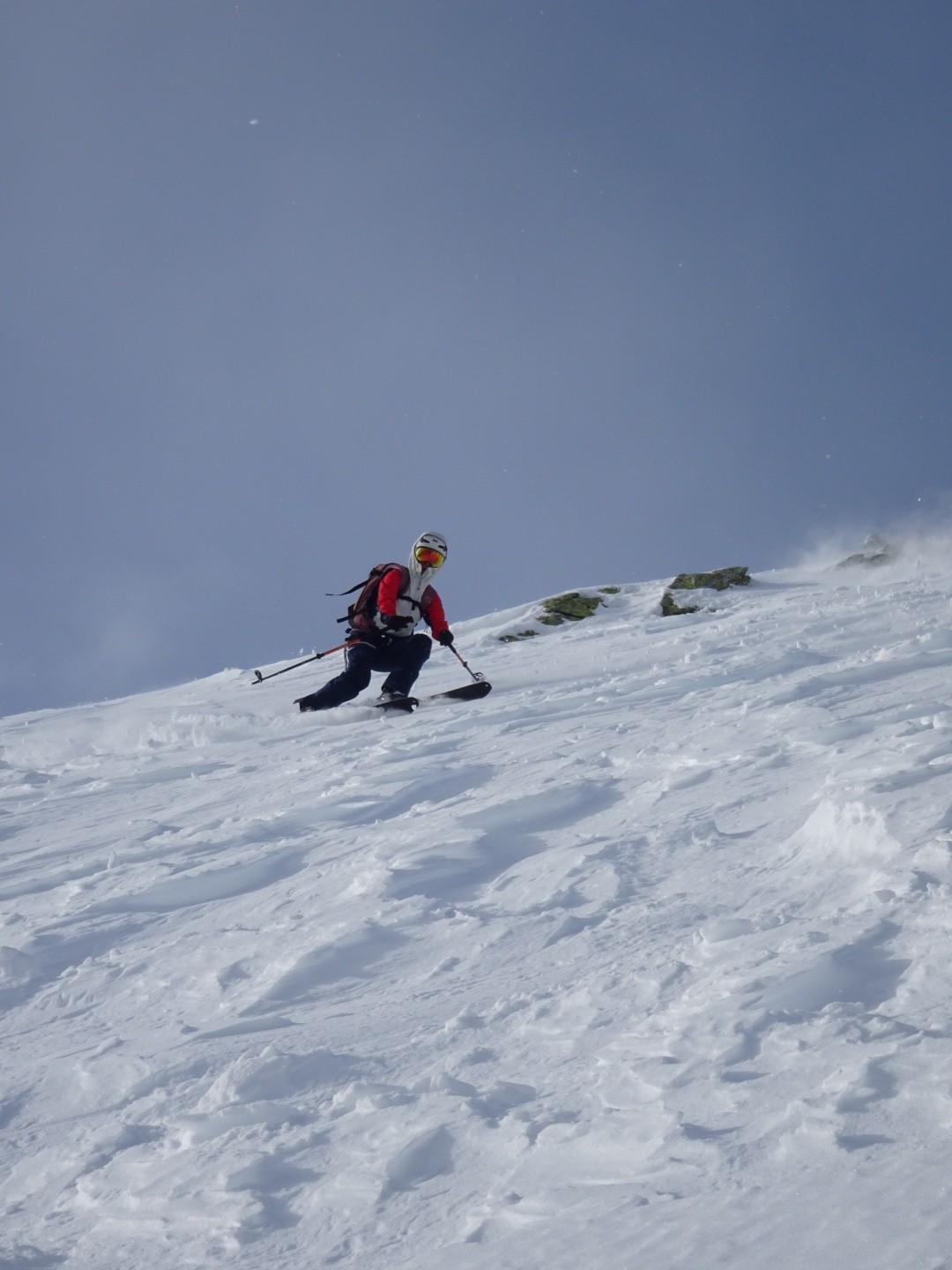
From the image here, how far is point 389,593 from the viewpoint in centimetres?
923

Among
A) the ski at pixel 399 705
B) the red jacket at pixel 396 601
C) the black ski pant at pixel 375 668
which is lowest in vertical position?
the ski at pixel 399 705

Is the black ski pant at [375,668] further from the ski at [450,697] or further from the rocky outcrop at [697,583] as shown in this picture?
the rocky outcrop at [697,583]

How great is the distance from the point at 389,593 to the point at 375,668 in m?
0.83

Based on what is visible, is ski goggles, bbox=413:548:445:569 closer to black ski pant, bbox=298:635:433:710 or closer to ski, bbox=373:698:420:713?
black ski pant, bbox=298:635:433:710

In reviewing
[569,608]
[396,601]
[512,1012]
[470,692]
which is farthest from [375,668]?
[569,608]

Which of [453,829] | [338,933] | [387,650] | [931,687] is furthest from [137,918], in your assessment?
[387,650]

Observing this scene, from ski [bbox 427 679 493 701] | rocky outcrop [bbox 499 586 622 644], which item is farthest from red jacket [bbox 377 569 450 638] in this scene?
rocky outcrop [bbox 499 586 622 644]

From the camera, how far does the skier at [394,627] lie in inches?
345

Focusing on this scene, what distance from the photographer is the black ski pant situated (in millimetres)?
8656

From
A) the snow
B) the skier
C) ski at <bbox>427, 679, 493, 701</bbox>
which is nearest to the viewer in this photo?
the snow

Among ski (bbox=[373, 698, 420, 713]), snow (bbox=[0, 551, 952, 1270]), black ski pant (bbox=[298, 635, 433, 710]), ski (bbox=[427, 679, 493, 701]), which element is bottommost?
snow (bbox=[0, 551, 952, 1270])

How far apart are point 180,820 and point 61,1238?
3311 mm

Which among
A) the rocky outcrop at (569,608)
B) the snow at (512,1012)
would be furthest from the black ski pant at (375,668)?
the rocky outcrop at (569,608)

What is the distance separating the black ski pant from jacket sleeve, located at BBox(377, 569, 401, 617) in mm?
320
